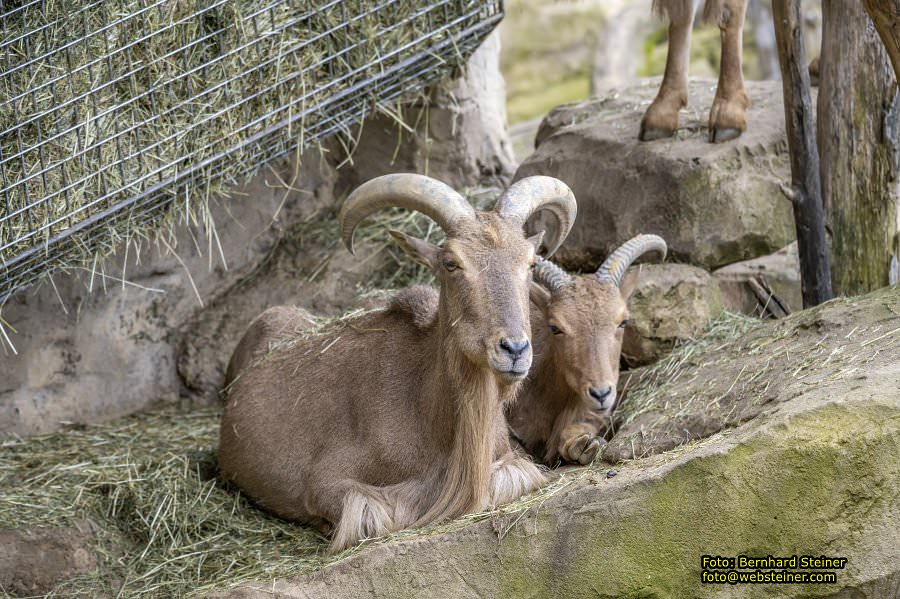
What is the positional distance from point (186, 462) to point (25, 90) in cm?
235

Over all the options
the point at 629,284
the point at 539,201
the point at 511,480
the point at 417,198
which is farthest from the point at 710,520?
the point at 629,284

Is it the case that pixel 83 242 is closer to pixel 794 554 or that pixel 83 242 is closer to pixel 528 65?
pixel 794 554

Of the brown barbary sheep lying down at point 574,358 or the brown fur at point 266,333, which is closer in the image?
the brown barbary sheep lying down at point 574,358

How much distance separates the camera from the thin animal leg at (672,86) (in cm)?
781

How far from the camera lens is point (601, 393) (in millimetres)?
6379

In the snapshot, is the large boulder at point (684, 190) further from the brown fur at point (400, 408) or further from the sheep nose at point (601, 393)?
the brown fur at point (400, 408)

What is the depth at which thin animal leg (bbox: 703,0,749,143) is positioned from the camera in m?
7.57

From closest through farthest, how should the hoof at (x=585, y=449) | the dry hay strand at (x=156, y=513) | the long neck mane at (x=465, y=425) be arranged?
the long neck mane at (x=465, y=425) → the dry hay strand at (x=156, y=513) → the hoof at (x=585, y=449)

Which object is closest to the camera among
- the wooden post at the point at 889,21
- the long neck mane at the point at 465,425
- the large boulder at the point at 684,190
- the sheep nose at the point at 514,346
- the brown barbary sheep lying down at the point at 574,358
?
the sheep nose at the point at 514,346

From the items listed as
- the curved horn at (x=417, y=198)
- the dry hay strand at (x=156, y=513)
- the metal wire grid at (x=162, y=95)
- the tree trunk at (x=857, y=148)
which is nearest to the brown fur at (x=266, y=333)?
the dry hay strand at (x=156, y=513)

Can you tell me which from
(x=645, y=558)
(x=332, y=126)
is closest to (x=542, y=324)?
(x=332, y=126)

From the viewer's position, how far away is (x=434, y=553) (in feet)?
17.4

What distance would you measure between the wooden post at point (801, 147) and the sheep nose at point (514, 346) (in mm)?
2390

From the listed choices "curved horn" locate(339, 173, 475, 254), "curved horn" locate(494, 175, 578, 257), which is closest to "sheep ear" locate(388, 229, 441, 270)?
"curved horn" locate(339, 173, 475, 254)
